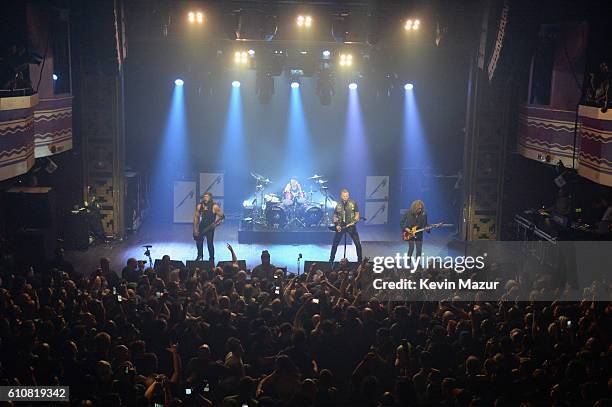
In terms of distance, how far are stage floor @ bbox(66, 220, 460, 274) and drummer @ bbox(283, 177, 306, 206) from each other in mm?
1344

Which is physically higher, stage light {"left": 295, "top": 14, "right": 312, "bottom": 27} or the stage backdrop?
stage light {"left": 295, "top": 14, "right": 312, "bottom": 27}

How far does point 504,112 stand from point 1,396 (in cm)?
1454

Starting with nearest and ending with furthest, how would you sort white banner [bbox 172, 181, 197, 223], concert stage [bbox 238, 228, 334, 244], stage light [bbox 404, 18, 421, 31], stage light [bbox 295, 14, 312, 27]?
stage light [bbox 295, 14, 312, 27], stage light [bbox 404, 18, 421, 31], concert stage [bbox 238, 228, 334, 244], white banner [bbox 172, 181, 197, 223]

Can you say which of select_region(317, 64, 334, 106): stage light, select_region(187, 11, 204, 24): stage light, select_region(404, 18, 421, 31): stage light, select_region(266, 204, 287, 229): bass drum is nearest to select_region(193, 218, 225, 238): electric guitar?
select_region(266, 204, 287, 229): bass drum

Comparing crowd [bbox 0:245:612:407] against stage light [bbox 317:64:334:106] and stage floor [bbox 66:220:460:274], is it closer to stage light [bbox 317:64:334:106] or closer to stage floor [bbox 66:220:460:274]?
stage floor [bbox 66:220:460:274]

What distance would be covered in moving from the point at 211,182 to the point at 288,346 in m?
14.1

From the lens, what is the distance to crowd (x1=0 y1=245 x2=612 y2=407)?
23.8 ft

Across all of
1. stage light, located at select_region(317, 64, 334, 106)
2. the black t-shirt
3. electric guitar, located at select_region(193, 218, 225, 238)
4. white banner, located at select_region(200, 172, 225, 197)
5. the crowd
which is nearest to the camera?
the crowd

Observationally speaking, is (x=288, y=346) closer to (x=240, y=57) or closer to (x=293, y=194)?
(x=293, y=194)

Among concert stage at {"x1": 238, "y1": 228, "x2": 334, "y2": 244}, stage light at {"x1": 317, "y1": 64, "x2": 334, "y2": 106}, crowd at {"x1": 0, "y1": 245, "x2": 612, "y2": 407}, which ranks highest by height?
stage light at {"x1": 317, "y1": 64, "x2": 334, "y2": 106}

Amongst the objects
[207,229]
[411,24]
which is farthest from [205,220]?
[411,24]

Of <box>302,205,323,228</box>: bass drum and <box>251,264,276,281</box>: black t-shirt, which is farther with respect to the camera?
<box>302,205,323,228</box>: bass drum

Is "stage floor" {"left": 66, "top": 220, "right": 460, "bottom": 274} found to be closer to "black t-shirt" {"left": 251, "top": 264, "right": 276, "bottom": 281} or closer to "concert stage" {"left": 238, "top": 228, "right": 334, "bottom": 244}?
"concert stage" {"left": 238, "top": 228, "right": 334, "bottom": 244}

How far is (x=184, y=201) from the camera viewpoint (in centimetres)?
2195
